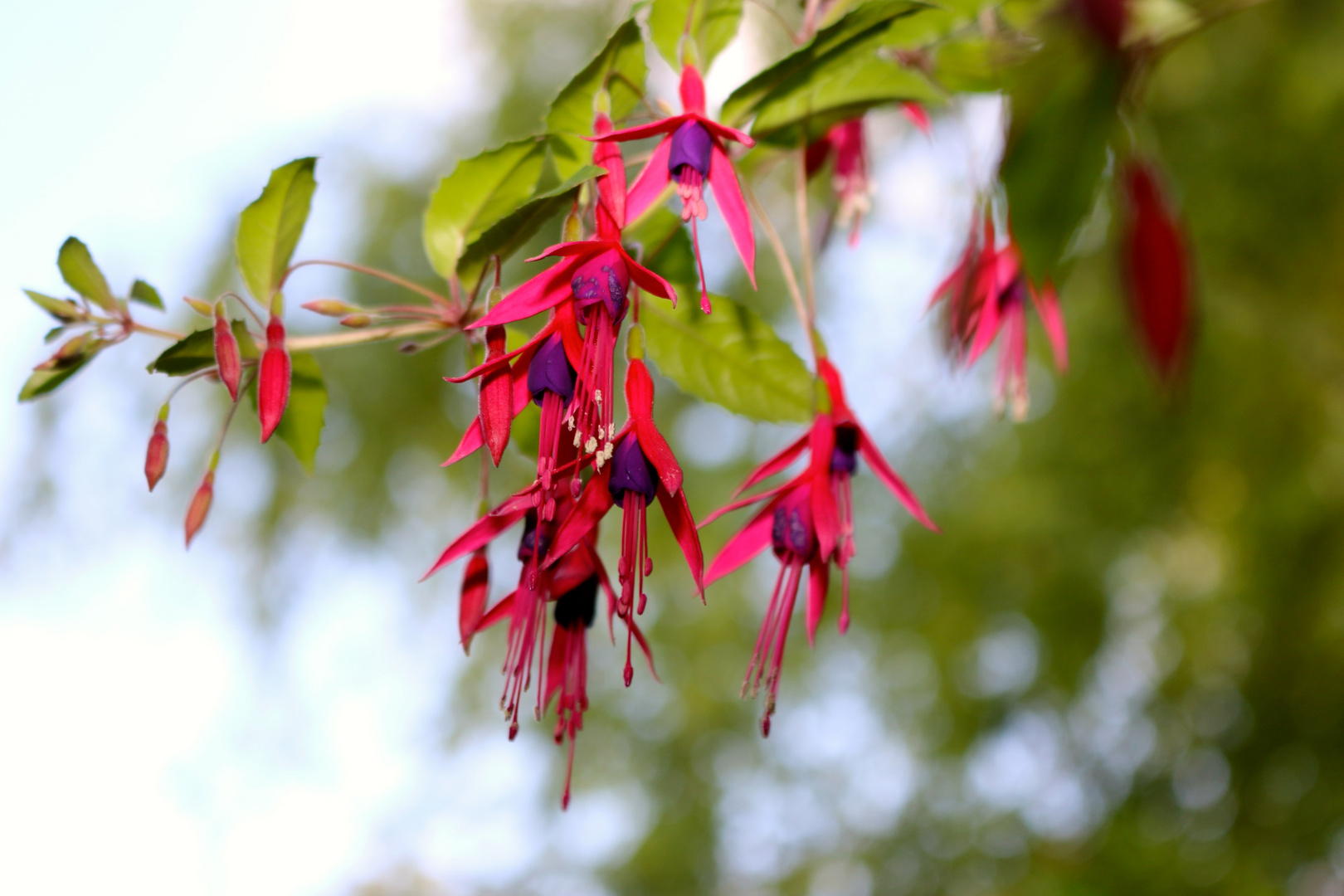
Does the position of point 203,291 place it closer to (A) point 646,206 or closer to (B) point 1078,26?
(A) point 646,206

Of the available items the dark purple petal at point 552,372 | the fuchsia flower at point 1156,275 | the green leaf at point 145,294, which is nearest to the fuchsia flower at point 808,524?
the dark purple petal at point 552,372

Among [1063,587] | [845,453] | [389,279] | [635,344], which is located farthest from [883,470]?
[1063,587]

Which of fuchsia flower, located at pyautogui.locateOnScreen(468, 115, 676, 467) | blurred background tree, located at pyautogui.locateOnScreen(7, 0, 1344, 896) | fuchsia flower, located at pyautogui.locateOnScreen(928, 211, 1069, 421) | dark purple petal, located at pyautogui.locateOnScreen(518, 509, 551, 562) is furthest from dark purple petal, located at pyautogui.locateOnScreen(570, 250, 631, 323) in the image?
blurred background tree, located at pyautogui.locateOnScreen(7, 0, 1344, 896)

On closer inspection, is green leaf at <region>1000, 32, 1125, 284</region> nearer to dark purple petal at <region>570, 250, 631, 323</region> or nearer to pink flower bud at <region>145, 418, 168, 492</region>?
dark purple petal at <region>570, 250, 631, 323</region>

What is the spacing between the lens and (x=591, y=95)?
17.0 inches

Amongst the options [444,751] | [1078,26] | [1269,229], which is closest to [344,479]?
[444,751]

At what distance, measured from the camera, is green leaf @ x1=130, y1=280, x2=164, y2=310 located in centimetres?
49

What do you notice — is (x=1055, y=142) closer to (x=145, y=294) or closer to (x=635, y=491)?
(x=635, y=491)

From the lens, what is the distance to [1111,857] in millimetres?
1396

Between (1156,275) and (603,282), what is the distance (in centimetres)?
19

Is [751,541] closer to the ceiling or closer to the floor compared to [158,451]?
closer to the floor

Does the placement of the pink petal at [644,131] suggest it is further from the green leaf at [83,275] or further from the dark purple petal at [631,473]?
the green leaf at [83,275]

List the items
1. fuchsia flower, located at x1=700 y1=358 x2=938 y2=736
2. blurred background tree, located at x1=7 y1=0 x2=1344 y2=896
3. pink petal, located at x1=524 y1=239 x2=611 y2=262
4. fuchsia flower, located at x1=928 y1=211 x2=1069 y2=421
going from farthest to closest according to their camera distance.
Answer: blurred background tree, located at x1=7 y1=0 x2=1344 y2=896
fuchsia flower, located at x1=928 y1=211 x2=1069 y2=421
fuchsia flower, located at x1=700 y1=358 x2=938 y2=736
pink petal, located at x1=524 y1=239 x2=611 y2=262

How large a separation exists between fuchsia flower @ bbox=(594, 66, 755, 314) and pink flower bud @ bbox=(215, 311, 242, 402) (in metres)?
0.18
